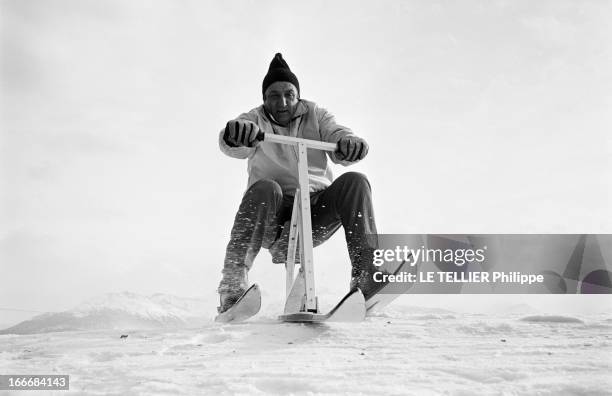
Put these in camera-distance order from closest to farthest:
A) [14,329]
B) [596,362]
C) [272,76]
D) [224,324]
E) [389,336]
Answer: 1. [596,362]
2. [389,336]
3. [224,324]
4. [272,76]
5. [14,329]

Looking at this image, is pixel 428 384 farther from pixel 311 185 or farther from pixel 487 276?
pixel 487 276

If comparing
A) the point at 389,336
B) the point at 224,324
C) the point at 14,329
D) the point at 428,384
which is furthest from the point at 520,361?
the point at 14,329

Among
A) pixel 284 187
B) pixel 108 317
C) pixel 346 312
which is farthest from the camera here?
pixel 108 317

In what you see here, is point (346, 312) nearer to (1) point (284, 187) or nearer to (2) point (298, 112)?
(1) point (284, 187)

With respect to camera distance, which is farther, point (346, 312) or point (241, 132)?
point (241, 132)

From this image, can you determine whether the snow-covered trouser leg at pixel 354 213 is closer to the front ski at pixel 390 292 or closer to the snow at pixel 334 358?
the front ski at pixel 390 292

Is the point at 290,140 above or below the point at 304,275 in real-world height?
above

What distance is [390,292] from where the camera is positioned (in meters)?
2.50

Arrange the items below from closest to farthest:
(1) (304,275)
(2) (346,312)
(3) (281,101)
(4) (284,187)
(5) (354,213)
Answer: (2) (346,312) < (1) (304,275) < (5) (354,213) < (4) (284,187) < (3) (281,101)

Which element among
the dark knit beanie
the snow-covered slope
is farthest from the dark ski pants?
→ the snow-covered slope

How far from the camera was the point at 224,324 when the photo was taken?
264 centimetres

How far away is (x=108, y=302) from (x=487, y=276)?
3.38m

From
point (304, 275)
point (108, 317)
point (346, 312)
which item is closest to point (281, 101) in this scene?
point (304, 275)

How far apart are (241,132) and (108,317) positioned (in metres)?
2.60
